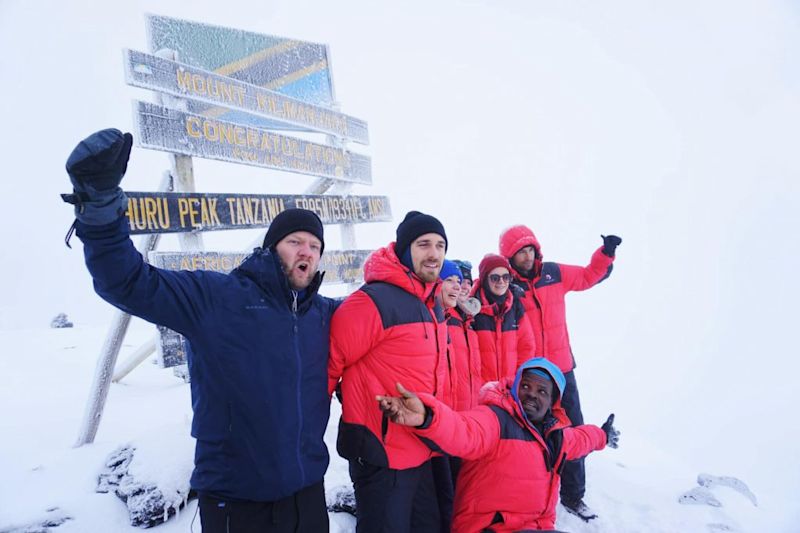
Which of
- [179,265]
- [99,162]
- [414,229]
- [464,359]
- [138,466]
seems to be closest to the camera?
[99,162]

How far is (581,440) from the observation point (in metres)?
3.11

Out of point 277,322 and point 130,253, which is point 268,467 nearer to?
point 277,322

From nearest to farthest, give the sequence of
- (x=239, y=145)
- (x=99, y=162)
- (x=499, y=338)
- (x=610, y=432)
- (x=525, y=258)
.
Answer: (x=99, y=162) < (x=610, y=432) < (x=499, y=338) < (x=525, y=258) < (x=239, y=145)

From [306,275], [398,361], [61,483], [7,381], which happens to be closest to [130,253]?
[306,275]

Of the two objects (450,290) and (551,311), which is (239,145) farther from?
(551,311)

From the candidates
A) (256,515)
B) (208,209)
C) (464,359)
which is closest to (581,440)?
(464,359)

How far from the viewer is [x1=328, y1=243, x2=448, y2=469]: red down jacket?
2578 millimetres

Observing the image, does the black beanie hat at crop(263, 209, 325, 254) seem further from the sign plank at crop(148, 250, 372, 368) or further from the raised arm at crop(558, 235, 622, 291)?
the raised arm at crop(558, 235, 622, 291)

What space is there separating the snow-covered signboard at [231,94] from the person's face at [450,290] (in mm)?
3854

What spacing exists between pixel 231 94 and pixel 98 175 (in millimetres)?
4322

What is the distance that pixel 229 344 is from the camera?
2084 millimetres

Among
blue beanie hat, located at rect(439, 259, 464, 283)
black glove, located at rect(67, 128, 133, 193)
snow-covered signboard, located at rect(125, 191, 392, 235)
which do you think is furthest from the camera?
snow-covered signboard, located at rect(125, 191, 392, 235)

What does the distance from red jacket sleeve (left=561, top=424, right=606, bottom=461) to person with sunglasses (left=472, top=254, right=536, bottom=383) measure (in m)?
0.89

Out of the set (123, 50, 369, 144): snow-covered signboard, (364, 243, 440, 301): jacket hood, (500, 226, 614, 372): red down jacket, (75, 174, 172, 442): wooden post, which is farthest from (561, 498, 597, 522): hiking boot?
(123, 50, 369, 144): snow-covered signboard
